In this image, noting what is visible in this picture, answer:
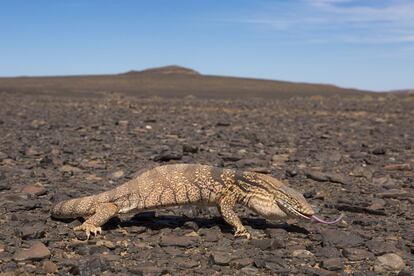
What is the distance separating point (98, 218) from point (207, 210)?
7.04 feet

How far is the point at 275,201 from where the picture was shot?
26.6 feet

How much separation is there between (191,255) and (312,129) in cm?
1619

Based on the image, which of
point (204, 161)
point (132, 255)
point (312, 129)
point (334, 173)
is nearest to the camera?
point (132, 255)

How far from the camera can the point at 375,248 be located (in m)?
7.22

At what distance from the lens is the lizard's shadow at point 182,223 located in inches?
323

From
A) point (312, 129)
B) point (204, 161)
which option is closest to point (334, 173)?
point (204, 161)

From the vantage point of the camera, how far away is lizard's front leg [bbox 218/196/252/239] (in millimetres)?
7793

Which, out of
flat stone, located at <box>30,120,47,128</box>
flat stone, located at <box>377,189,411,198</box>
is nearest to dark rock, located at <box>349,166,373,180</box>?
flat stone, located at <box>377,189,411,198</box>

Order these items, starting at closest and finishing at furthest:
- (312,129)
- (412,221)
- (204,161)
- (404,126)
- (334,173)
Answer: (412,221)
(334,173)
(204,161)
(312,129)
(404,126)

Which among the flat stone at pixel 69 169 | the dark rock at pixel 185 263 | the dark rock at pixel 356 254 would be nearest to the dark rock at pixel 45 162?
the flat stone at pixel 69 169

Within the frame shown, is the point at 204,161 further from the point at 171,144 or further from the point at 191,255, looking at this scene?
the point at 191,255

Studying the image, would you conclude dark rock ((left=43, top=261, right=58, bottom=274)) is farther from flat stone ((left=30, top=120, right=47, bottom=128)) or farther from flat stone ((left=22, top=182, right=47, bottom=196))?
flat stone ((left=30, top=120, right=47, bottom=128))

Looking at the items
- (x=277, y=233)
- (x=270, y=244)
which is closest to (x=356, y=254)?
(x=270, y=244)

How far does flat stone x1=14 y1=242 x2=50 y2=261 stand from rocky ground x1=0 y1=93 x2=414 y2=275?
12 mm
